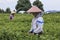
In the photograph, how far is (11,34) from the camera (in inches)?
256

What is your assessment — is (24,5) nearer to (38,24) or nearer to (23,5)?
(23,5)

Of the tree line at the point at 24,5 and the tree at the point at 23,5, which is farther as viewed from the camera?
the tree at the point at 23,5

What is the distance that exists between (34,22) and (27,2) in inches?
2355

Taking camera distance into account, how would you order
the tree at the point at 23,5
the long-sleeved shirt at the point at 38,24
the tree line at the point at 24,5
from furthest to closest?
the tree at the point at 23,5 < the tree line at the point at 24,5 < the long-sleeved shirt at the point at 38,24

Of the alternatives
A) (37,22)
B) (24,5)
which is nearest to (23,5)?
(24,5)

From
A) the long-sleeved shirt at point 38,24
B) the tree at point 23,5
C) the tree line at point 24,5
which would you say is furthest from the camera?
the tree at point 23,5

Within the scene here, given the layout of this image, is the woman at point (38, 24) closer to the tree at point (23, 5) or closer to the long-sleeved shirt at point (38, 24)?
the long-sleeved shirt at point (38, 24)

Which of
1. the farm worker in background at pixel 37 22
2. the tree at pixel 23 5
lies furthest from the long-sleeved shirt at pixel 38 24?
the tree at pixel 23 5

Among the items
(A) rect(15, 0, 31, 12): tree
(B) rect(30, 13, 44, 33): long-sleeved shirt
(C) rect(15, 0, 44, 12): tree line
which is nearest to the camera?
(B) rect(30, 13, 44, 33): long-sleeved shirt

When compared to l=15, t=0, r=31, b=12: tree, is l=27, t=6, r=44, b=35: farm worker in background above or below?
above

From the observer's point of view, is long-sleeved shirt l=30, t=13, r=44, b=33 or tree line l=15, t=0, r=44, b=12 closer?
long-sleeved shirt l=30, t=13, r=44, b=33

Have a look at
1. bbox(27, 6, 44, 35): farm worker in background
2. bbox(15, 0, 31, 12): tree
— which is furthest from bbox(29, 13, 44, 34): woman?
bbox(15, 0, 31, 12): tree

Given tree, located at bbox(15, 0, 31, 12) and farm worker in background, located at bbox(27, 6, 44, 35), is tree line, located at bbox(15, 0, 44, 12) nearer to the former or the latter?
tree, located at bbox(15, 0, 31, 12)

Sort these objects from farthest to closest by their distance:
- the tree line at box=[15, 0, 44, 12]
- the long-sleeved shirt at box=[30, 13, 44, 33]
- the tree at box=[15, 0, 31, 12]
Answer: the tree at box=[15, 0, 31, 12] → the tree line at box=[15, 0, 44, 12] → the long-sleeved shirt at box=[30, 13, 44, 33]
